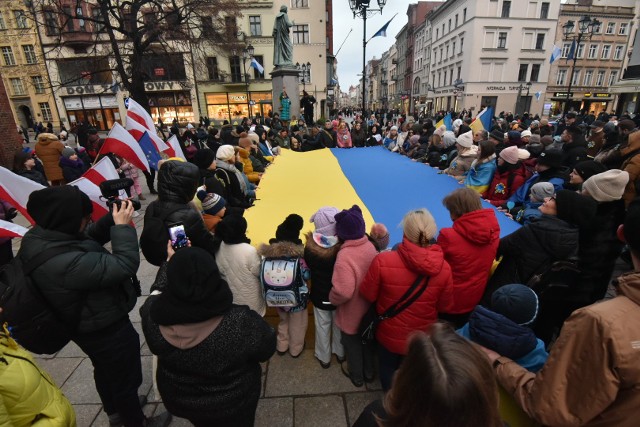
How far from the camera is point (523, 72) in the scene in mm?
37750

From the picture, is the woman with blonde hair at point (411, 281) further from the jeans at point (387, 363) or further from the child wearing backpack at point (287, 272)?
the child wearing backpack at point (287, 272)

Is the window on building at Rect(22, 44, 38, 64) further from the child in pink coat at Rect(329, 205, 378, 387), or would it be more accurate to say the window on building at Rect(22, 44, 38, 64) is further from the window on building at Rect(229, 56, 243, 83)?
the child in pink coat at Rect(329, 205, 378, 387)

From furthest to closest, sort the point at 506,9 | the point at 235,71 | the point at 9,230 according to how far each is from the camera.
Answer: the point at 506,9 < the point at 235,71 < the point at 9,230

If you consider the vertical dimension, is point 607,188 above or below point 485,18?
below

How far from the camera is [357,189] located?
238 inches

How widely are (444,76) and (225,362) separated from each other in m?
50.3

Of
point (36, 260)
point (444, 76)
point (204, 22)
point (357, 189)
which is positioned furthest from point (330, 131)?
point (444, 76)

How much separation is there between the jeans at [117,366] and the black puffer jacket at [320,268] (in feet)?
4.63

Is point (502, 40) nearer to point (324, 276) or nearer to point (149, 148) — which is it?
point (149, 148)

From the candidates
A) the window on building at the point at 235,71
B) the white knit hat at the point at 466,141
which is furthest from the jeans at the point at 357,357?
the window on building at the point at 235,71

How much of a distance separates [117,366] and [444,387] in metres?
2.29

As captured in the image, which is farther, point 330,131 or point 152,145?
point 330,131

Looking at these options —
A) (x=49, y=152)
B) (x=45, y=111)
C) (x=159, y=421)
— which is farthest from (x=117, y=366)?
(x=45, y=111)

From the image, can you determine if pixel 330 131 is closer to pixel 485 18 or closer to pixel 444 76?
pixel 485 18
